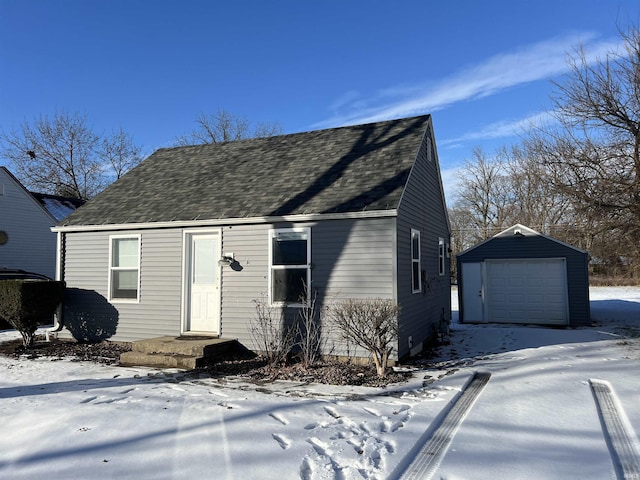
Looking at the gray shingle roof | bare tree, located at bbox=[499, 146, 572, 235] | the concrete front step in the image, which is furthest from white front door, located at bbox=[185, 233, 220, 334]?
bare tree, located at bbox=[499, 146, 572, 235]

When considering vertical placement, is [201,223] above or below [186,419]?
above

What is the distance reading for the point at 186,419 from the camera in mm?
4973

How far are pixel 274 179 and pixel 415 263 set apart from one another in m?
3.50

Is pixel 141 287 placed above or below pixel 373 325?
above

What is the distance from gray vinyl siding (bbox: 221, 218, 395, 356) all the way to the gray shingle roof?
0.36 m

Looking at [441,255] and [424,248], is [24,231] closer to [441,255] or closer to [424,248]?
[441,255]

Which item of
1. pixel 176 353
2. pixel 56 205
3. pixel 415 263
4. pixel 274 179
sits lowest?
pixel 176 353

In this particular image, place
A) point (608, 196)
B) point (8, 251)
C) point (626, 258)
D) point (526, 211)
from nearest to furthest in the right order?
point (608, 196) < point (626, 258) < point (8, 251) < point (526, 211)

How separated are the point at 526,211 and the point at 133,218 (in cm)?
3158

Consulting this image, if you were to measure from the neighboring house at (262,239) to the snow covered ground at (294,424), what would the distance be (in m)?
1.86

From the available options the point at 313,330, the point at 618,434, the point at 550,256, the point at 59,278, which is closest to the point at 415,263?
the point at 313,330

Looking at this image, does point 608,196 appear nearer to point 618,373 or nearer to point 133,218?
point 618,373

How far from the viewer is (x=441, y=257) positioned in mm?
12836

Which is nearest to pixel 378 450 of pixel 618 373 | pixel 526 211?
pixel 618 373
